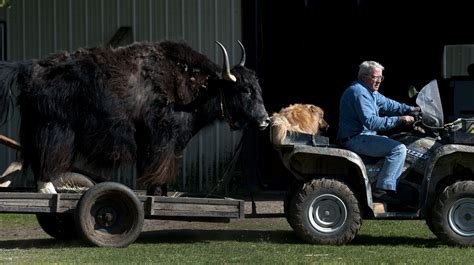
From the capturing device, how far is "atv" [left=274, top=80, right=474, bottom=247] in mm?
10250

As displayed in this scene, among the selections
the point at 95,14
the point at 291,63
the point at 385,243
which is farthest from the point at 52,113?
the point at 291,63

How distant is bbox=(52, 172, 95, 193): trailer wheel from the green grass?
0.60 meters

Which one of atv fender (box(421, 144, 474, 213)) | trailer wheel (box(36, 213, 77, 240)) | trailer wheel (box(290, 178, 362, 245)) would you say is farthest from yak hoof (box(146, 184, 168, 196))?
atv fender (box(421, 144, 474, 213))

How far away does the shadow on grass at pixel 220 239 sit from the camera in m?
10.8

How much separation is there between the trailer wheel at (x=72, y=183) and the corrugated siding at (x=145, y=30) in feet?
12.7

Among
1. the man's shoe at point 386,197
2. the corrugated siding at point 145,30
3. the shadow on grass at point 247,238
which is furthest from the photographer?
the corrugated siding at point 145,30

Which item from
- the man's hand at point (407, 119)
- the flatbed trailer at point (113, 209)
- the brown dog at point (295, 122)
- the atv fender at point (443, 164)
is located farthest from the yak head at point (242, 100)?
the atv fender at point (443, 164)

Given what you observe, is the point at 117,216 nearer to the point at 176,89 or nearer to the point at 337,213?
the point at 176,89

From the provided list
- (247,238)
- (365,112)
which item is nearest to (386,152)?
(365,112)

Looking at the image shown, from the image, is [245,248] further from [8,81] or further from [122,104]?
[8,81]

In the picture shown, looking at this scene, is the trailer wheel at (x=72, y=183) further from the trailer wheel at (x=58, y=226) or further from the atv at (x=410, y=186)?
the atv at (x=410, y=186)

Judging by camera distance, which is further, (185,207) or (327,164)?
(327,164)

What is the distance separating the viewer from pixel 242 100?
1120cm

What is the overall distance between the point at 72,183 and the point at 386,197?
11.7 feet
